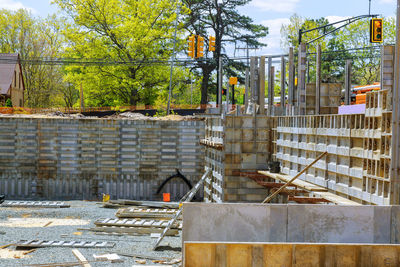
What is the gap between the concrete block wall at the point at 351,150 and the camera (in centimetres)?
1205

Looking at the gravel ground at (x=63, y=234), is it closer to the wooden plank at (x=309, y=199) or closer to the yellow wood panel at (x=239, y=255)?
the wooden plank at (x=309, y=199)

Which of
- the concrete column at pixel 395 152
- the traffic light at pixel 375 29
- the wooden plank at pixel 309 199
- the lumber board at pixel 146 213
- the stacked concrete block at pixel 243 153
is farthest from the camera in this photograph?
the traffic light at pixel 375 29

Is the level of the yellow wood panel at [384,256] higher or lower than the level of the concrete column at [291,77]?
lower

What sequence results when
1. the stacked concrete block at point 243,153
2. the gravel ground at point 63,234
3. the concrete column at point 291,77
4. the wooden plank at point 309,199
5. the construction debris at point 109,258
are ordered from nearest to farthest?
the wooden plank at point 309,199
the construction debris at point 109,258
the gravel ground at point 63,234
the stacked concrete block at point 243,153
the concrete column at point 291,77

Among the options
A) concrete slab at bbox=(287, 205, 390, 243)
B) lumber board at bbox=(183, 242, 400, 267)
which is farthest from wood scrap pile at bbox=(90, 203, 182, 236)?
lumber board at bbox=(183, 242, 400, 267)

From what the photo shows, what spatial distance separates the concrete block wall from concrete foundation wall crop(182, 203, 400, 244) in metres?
0.85

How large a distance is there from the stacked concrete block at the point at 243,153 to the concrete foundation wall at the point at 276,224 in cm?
827

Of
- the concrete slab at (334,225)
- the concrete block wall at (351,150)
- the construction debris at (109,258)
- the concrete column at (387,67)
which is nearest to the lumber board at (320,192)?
the concrete block wall at (351,150)

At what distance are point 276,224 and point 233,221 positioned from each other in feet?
3.26

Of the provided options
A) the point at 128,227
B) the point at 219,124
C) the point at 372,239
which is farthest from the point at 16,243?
the point at 372,239

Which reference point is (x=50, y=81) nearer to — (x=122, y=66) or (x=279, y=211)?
(x=122, y=66)

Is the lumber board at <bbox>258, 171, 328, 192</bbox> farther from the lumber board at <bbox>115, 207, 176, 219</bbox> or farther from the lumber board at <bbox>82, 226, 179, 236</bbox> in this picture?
the lumber board at <bbox>115, 207, 176, 219</bbox>

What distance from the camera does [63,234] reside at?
19219 millimetres

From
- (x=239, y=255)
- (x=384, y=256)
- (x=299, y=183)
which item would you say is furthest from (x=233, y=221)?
(x=299, y=183)
